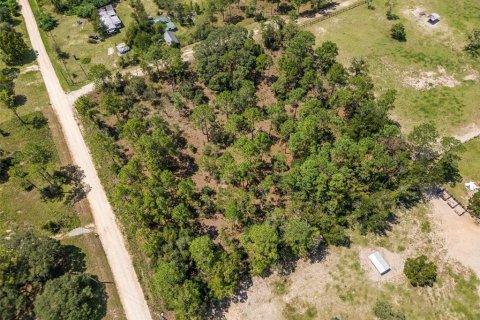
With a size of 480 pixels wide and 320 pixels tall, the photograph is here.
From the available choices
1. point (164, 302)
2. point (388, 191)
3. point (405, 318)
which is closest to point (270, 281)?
point (164, 302)

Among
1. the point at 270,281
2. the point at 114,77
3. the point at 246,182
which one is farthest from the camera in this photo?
the point at 114,77

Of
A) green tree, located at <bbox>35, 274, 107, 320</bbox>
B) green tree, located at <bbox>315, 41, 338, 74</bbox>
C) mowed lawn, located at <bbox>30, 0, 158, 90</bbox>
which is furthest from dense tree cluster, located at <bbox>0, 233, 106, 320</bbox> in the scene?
green tree, located at <bbox>315, 41, 338, 74</bbox>

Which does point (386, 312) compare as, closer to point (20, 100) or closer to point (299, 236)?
point (299, 236)

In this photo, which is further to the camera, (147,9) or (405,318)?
(147,9)

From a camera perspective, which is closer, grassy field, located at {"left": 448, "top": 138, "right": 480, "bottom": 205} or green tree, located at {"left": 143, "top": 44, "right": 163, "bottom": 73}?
grassy field, located at {"left": 448, "top": 138, "right": 480, "bottom": 205}

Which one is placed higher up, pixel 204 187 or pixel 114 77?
pixel 114 77

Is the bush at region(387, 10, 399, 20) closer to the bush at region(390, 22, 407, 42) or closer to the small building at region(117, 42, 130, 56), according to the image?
the bush at region(390, 22, 407, 42)

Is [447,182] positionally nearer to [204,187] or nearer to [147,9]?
[204,187]

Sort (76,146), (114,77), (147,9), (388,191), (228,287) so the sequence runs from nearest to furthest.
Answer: (228,287), (388,191), (76,146), (114,77), (147,9)
